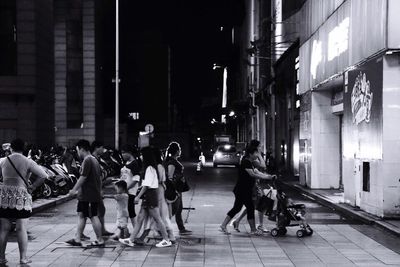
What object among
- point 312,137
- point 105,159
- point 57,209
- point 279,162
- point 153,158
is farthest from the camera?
point 279,162

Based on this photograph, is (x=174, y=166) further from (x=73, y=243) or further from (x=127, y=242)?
(x=73, y=243)

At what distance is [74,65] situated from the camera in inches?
2361

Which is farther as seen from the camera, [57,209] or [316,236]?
[57,209]

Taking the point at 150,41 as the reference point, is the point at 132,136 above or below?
below

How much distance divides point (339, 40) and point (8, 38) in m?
24.4

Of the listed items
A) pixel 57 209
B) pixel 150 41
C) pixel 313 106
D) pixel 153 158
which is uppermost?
pixel 150 41

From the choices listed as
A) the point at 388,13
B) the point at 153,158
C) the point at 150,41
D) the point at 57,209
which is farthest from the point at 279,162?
the point at 150,41

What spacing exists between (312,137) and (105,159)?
1227cm

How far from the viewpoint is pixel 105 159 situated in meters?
32.4

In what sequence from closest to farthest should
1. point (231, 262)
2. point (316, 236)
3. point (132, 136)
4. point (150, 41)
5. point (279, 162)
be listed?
point (231, 262)
point (316, 236)
point (279, 162)
point (132, 136)
point (150, 41)

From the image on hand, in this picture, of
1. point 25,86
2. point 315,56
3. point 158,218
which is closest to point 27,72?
point 25,86

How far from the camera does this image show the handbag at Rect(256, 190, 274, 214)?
1269 centimetres

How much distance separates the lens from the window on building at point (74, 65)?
194ft

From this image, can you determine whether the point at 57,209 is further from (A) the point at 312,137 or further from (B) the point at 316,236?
(A) the point at 312,137
